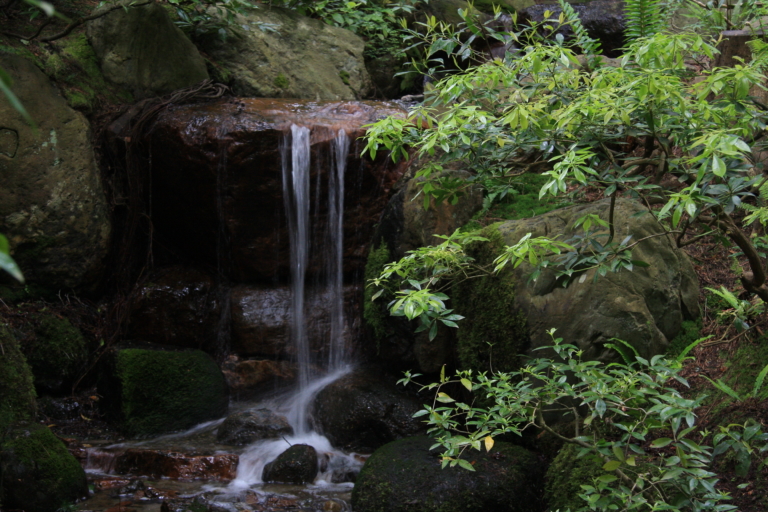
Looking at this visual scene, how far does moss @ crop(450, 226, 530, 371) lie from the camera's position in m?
4.55

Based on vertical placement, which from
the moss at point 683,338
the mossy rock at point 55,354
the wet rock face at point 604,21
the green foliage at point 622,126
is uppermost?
the wet rock face at point 604,21

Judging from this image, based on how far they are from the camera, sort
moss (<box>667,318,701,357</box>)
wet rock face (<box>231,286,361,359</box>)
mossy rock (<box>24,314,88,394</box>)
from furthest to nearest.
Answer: wet rock face (<box>231,286,361,359</box>)
mossy rock (<box>24,314,88,394</box>)
moss (<box>667,318,701,357</box>)

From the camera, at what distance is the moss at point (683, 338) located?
4430 millimetres

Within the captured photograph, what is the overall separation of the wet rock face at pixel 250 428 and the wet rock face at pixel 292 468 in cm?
61

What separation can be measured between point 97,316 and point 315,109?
3472 mm

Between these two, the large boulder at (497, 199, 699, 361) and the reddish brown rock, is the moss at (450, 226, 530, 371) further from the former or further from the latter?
the reddish brown rock

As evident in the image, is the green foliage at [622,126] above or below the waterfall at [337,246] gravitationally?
above

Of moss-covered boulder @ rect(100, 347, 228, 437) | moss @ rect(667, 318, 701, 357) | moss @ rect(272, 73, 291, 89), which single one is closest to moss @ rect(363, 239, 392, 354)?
moss-covered boulder @ rect(100, 347, 228, 437)

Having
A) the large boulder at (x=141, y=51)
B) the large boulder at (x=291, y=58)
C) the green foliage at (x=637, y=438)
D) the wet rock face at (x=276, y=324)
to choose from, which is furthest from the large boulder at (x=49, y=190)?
the green foliage at (x=637, y=438)

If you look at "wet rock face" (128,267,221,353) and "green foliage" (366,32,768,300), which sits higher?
"green foliage" (366,32,768,300)

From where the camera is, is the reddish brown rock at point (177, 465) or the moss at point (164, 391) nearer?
the reddish brown rock at point (177, 465)

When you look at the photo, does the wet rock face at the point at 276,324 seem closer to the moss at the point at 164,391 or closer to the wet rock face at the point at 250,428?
the moss at the point at 164,391

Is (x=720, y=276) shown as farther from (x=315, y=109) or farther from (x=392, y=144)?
(x=315, y=109)

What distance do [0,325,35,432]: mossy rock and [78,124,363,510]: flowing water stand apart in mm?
843
